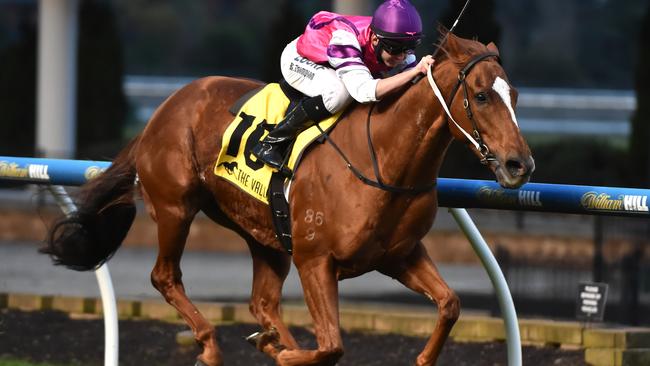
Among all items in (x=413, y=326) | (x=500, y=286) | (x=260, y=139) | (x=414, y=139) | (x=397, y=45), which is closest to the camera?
(x=414, y=139)

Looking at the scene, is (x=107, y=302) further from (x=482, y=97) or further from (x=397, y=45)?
(x=482, y=97)

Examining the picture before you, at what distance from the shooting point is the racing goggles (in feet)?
20.5

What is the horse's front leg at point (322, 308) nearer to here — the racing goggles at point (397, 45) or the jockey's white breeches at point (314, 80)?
the jockey's white breeches at point (314, 80)

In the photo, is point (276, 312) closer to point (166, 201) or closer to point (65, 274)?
point (166, 201)

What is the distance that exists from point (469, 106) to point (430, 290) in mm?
895

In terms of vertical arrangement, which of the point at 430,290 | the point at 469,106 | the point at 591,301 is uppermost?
the point at 469,106

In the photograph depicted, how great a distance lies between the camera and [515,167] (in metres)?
5.47

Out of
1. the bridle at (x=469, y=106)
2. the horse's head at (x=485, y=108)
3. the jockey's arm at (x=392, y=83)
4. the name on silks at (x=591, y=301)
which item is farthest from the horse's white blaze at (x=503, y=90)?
the name on silks at (x=591, y=301)

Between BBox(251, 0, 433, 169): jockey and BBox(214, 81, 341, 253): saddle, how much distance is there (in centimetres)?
6

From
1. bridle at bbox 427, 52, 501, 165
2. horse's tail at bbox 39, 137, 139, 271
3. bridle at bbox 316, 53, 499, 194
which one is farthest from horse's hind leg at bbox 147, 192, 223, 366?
bridle at bbox 427, 52, 501, 165

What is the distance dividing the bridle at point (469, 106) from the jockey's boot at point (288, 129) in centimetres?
61

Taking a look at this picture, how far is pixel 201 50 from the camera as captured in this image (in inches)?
1940

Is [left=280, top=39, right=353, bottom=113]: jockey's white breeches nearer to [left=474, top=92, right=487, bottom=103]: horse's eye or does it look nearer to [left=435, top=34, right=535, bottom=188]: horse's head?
[left=435, top=34, right=535, bottom=188]: horse's head

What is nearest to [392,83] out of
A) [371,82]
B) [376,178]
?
[371,82]
